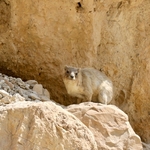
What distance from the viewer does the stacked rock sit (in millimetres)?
5889

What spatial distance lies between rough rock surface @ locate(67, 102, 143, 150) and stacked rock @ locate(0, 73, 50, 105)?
865 millimetres

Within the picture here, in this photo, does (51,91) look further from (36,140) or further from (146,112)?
(36,140)

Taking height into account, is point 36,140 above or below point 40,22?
below

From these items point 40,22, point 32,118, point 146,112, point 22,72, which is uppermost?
point 40,22

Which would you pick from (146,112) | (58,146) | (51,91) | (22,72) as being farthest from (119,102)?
(58,146)

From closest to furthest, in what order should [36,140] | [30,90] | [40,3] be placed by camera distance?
[36,140]
[30,90]
[40,3]

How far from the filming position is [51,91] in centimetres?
793

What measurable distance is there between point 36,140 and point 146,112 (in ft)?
12.9

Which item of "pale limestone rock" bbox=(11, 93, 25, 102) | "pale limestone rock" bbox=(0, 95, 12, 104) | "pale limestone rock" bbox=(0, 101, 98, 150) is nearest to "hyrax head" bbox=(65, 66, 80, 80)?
"pale limestone rock" bbox=(11, 93, 25, 102)

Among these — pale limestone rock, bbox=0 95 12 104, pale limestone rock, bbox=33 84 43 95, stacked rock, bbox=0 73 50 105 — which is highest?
pale limestone rock, bbox=0 95 12 104

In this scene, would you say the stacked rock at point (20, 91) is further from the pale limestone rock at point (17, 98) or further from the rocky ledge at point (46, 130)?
the rocky ledge at point (46, 130)

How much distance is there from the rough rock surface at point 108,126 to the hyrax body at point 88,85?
1.33 m

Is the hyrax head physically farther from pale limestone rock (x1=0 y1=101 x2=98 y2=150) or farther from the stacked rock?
pale limestone rock (x1=0 y1=101 x2=98 y2=150)

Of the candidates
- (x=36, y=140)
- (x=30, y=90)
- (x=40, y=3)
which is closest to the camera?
(x=36, y=140)
